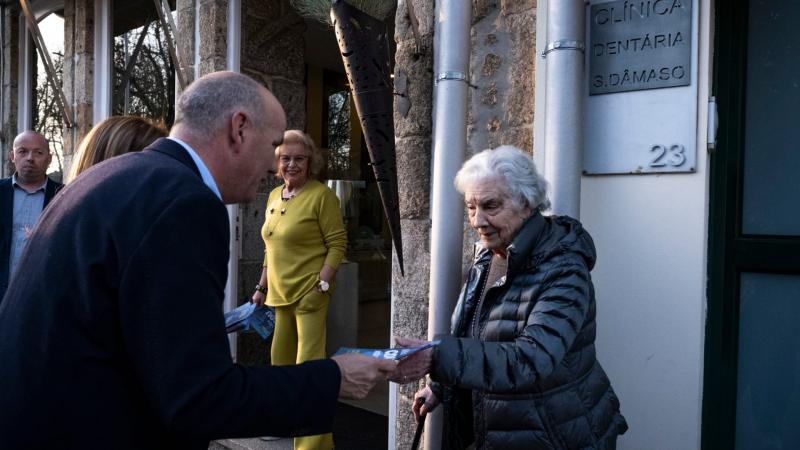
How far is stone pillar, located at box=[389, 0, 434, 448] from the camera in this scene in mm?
3220

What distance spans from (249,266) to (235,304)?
0.98 ft

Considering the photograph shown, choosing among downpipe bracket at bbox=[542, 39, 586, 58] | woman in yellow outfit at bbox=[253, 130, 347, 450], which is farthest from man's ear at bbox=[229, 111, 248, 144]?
woman in yellow outfit at bbox=[253, 130, 347, 450]

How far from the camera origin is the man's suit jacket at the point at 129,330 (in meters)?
1.14

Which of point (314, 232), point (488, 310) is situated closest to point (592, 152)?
point (488, 310)

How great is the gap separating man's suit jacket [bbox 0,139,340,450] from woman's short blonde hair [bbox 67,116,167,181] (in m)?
0.99

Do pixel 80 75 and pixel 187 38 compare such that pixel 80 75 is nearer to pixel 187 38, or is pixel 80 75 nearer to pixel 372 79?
pixel 187 38

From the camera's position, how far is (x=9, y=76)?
24.1 feet

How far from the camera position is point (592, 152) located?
2676mm

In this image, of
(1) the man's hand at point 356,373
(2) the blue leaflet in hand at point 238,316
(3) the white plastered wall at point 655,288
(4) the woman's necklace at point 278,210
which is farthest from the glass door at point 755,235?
(4) the woman's necklace at point 278,210

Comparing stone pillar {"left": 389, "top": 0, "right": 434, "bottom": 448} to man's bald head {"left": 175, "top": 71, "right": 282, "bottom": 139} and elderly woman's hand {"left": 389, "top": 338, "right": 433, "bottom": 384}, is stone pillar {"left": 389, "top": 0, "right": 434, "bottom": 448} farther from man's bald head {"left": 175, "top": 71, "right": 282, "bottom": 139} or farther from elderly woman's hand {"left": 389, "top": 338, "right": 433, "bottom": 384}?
man's bald head {"left": 175, "top": 71, "right": 282, "bottom": 139}

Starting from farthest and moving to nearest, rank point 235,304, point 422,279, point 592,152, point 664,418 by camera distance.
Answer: point 235,304 → point 422,279 → point 592,152 → point 664,418

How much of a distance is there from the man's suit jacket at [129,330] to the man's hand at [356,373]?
207 millimetres

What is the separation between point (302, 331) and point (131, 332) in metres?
2.49

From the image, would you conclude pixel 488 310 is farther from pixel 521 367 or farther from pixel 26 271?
pixel 26 271
